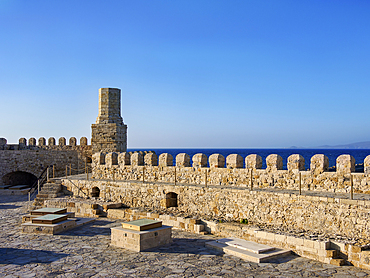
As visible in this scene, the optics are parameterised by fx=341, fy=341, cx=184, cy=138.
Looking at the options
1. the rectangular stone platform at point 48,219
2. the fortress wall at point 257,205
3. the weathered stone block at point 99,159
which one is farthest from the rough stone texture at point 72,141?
the rectangular stone platform at point 48,219

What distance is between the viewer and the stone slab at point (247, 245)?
7.49 metres

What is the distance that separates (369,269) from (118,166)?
9789 millimetres

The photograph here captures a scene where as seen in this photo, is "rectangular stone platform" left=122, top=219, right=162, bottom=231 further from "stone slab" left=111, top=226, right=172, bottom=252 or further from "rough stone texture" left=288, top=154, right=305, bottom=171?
"rough stone texture" left=288, top=154, right=305, bottom=171

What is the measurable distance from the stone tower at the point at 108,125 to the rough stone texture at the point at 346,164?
11.3 metres

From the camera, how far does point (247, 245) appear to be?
790 cm

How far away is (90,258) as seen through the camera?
298 inches

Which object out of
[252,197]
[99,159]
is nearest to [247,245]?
[252,197]

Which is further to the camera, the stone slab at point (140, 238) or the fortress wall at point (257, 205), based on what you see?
the stone slab at point (140, 238)

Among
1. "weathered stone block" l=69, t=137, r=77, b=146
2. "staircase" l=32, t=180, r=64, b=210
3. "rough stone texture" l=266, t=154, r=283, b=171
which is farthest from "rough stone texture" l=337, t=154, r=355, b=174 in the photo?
"weathered stone block" l=69, t=137, r=77, b=146

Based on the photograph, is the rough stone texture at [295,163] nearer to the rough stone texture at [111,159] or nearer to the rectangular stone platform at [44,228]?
the rectangular stone platform at [44,228]

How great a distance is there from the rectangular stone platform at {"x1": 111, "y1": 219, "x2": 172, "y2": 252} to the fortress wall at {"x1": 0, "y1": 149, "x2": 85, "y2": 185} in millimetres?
12099

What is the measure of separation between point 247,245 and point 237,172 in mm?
2870

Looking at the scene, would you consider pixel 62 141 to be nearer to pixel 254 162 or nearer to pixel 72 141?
pixel 72 141

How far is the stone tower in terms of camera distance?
17.1m
